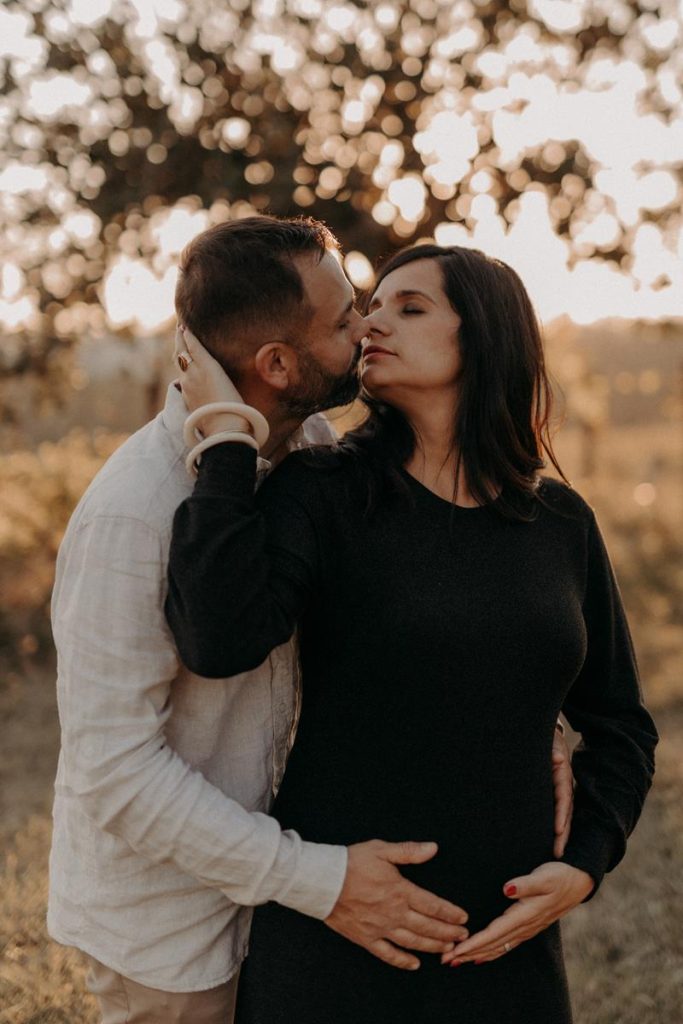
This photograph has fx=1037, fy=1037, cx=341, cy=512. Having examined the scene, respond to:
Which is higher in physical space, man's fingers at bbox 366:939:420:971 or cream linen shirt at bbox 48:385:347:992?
cream linen shirt at bbox 48:385:347:992

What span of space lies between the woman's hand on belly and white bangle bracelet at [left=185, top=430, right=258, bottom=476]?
978mm

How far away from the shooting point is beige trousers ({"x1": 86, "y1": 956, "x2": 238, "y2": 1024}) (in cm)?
Result: 201

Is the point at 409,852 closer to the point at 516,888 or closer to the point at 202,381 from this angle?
the point at 516,888

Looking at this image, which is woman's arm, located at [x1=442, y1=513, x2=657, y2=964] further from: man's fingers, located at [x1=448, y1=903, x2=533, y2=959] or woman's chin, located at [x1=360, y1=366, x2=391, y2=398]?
woman's chin, located at [x1=360, y1=366, x2=391, y2=398]

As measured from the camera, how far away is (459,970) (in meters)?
1.97

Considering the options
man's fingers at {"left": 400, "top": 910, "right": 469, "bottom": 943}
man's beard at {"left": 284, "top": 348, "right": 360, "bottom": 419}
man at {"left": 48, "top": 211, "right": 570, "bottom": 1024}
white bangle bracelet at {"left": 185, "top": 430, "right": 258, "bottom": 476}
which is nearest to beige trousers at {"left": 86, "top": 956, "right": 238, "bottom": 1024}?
man at {"left": 48, "top": 211, "right": 570, "bottom": 1024}

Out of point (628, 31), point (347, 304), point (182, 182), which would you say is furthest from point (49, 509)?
point (347, 304)

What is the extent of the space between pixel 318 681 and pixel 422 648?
22 cm

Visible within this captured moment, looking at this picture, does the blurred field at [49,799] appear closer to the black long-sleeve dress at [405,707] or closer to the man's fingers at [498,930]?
the black long-sleeve dress at [405,707]

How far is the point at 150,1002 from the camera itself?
201cm

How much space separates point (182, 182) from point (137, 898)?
17.0 ft

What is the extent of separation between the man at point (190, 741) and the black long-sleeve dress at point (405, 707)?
8cm

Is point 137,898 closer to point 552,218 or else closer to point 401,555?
point 401,555

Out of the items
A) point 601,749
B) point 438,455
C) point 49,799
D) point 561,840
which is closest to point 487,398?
point 438,455
